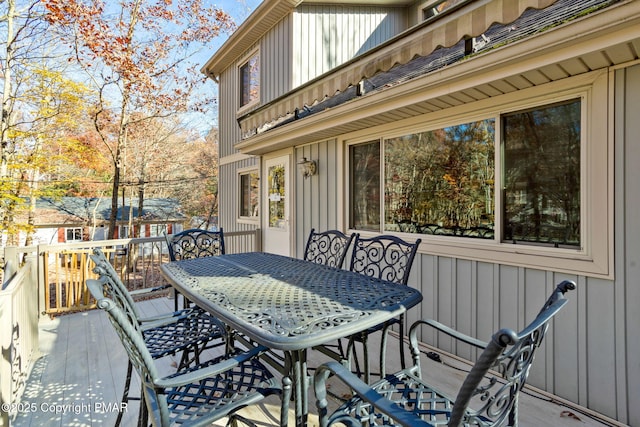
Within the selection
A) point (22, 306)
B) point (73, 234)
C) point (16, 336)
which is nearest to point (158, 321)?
point (16, 336)

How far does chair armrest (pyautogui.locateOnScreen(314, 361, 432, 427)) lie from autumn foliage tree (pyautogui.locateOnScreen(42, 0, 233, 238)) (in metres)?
9.13

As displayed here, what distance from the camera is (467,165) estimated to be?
317cm

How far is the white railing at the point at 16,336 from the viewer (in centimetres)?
213

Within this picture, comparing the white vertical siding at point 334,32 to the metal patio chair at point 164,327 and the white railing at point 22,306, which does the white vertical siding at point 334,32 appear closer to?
the white railing at point 22,306

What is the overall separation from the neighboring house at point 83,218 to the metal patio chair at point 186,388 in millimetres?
14135

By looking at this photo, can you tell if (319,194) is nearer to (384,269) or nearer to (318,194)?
(318,194)

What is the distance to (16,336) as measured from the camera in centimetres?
263

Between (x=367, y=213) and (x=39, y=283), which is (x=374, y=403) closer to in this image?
(x=367, y=213)

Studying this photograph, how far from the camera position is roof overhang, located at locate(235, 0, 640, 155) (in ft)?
6.06

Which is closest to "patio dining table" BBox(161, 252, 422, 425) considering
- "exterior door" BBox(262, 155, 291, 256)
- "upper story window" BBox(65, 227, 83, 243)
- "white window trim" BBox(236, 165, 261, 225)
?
"exterior door" BBox(262, 155, 291, 256)

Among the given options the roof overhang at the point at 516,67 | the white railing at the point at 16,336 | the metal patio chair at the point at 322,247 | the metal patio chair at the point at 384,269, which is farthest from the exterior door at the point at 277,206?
Result: the white railing at the point at 16,336

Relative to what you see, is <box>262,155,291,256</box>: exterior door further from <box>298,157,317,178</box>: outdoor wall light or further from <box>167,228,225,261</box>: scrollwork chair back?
<box>167,228,225,261</box>: scrollwork chair back

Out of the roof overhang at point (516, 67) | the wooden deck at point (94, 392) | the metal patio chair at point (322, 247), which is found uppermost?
the roof overhang at point (516, 67)

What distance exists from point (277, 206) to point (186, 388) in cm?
443
